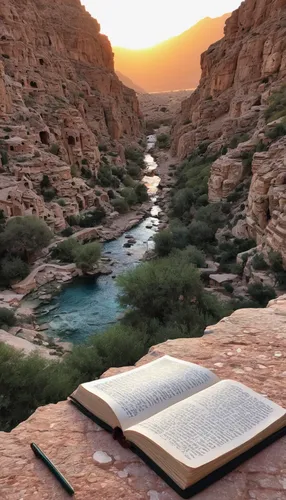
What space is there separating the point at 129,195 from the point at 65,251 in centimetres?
1321

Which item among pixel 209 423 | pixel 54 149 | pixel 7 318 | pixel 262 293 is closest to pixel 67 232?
pixel 54 149

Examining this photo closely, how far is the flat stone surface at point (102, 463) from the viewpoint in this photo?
205 cm

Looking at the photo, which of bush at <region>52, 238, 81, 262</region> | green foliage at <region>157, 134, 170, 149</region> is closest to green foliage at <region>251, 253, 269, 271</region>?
bush at <region>52, 238, 81, 262</region>

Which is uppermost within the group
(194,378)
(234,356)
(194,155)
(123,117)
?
(123,117)

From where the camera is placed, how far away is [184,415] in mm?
2318

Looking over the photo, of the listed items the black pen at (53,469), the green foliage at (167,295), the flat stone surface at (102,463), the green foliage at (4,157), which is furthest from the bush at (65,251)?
the black pen at (53,469)

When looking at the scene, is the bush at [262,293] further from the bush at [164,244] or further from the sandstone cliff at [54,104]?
the sandstone cliff at [54,104]

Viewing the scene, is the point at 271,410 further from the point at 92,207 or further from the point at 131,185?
the point at 131,185

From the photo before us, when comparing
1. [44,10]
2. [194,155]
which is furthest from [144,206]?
[44,10]

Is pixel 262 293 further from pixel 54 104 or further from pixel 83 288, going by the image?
pixel 54 104

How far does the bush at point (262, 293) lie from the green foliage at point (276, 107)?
1435 cm

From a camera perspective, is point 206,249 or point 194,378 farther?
point 206,249

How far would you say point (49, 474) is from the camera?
7.30ft

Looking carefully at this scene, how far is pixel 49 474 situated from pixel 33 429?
0.57m
